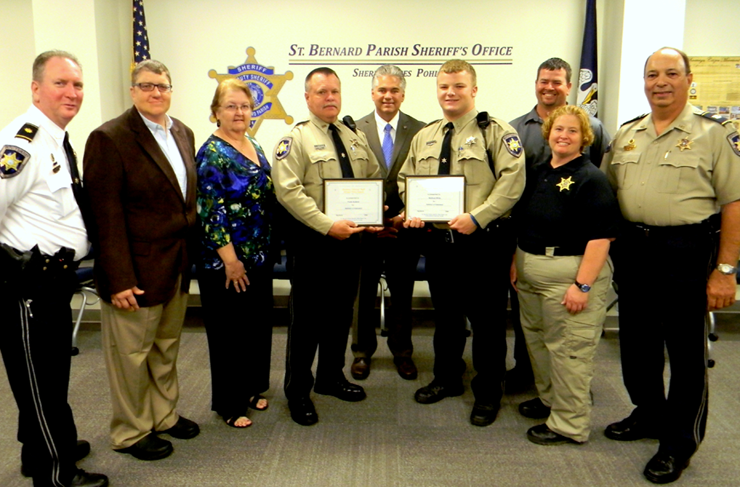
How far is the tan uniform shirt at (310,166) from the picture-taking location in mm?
2506

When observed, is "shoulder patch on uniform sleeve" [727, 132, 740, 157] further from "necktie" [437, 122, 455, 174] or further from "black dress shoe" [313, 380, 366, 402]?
"black dress shoe" [313, 380, 366, 402]

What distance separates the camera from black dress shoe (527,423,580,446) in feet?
8.23

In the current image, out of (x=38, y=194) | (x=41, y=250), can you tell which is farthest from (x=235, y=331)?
(x=38, y=194)

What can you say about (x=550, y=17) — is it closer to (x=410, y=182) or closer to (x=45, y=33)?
(x=410, y=182)

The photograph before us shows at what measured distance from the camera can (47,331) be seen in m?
1.97

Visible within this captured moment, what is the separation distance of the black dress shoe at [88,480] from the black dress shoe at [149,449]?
204mm

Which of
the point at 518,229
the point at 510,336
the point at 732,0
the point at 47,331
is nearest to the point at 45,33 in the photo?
the point at 47,331

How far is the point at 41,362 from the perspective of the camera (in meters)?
1.97

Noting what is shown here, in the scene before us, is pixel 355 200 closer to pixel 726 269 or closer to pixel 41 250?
pixel 41 250

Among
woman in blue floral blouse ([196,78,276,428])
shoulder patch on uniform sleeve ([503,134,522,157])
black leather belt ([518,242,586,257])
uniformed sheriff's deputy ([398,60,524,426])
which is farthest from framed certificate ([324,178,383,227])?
black leather belt ([518,242,586,257])

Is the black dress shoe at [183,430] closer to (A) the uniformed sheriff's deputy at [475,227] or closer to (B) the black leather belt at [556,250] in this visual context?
(A) the uniformed sheriff's deputy at [475,227]

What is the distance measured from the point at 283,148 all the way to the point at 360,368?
1.53 meters

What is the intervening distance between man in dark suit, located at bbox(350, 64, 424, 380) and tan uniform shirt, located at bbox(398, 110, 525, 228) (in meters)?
0.47

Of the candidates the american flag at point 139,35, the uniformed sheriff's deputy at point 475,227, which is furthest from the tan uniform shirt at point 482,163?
the american flag at point 139,35
